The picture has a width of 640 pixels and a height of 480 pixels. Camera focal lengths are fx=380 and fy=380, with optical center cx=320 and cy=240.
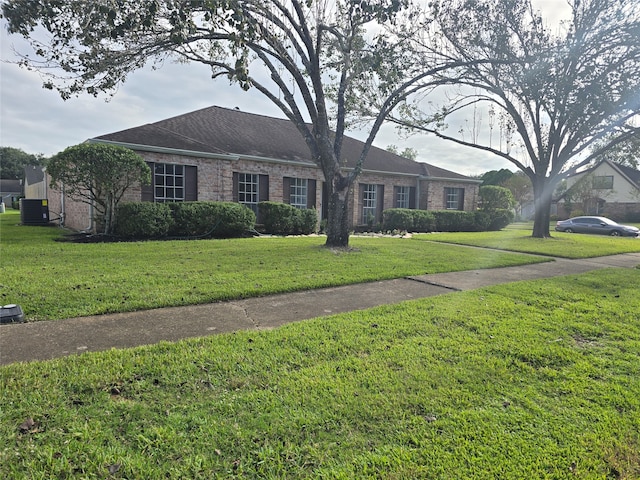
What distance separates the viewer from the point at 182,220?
1249 cm

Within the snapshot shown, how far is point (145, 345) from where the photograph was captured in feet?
11.4

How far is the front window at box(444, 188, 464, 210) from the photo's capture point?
940 inches

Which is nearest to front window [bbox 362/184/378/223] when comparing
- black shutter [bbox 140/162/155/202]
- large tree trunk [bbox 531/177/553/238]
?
large tree trunk [bbox 531/177/553/238]

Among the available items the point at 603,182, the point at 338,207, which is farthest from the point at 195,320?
the point at 603,182

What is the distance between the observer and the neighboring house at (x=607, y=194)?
38.0m

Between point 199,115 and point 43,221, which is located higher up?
point 199,115

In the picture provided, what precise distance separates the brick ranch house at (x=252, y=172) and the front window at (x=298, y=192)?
0.15ft

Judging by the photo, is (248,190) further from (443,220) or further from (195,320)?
(195,320)

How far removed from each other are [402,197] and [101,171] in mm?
15818

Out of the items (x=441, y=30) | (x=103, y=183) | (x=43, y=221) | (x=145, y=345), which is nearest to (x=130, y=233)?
(x=103, y=183)

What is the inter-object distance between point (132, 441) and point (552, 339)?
390 cm

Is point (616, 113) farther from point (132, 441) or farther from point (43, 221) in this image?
point (43, 221)

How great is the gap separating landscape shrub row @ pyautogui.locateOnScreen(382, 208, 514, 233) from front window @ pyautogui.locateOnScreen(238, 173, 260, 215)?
7010 mm

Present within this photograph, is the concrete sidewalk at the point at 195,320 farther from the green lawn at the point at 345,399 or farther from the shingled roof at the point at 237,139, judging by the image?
the shingled roof at the point at 237,139
